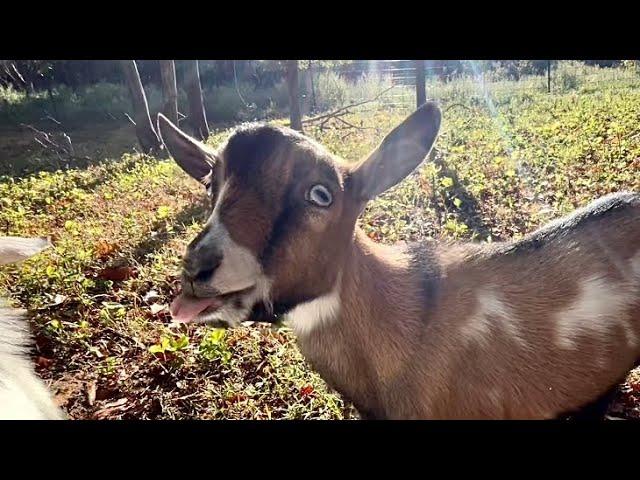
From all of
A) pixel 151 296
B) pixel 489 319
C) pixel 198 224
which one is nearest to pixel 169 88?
pixel 198 224

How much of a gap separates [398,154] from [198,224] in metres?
2.36

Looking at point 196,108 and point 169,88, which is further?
point 196,108

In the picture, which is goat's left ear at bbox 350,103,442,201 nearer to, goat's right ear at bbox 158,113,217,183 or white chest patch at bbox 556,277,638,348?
goat's right ear at bbox 158,113,217,183

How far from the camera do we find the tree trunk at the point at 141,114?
11.3 ft

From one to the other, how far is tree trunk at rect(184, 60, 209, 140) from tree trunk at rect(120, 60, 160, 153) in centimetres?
35

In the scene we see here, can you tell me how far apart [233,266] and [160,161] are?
3086mm

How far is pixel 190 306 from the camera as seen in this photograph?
4.93 feet

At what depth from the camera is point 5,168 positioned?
171 inches

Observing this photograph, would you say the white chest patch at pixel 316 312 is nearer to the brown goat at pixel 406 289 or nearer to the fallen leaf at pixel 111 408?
the brown goat at pixel 406 289

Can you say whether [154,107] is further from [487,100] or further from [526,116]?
[526,116]

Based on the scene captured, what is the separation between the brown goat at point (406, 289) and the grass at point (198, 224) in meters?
0.54

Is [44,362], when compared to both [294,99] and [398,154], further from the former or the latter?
[294,99]

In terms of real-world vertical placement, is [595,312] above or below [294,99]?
below

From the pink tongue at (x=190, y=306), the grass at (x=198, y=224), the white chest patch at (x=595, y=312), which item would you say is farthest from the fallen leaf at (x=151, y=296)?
the white chest patch at (x=595, y=312)
